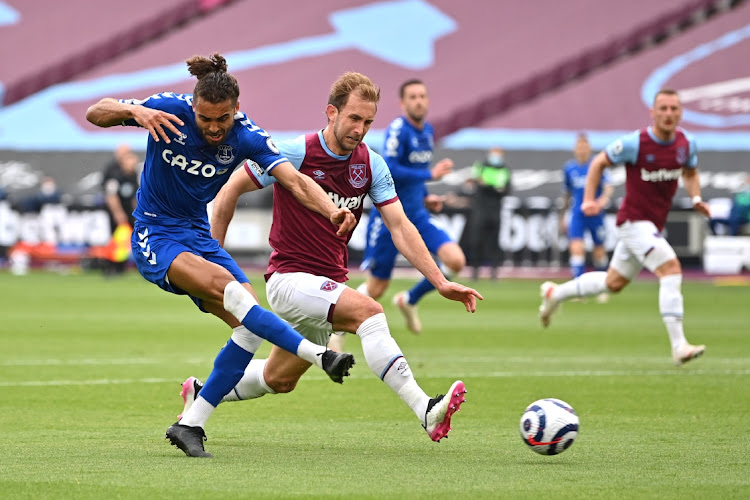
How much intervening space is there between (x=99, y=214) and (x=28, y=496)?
23.9 metres

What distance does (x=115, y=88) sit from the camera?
121ft

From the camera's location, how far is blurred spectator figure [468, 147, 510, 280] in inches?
1054

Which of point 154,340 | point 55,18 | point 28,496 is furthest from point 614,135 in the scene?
point 28,496

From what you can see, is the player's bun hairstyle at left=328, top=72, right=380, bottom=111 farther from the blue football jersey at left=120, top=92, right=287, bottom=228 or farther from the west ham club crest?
the west ham club crest

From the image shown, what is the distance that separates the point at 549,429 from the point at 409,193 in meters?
7.51

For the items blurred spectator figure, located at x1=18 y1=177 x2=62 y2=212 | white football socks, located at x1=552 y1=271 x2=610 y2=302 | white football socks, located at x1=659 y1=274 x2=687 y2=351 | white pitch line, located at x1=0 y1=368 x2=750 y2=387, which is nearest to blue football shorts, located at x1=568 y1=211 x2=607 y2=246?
white football socks, located at x1=552 y1=271 x2=610 y2=302

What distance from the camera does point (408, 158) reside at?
14.0m

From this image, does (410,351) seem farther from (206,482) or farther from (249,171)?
(206,482)

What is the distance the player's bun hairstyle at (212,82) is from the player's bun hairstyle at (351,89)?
2.18ft

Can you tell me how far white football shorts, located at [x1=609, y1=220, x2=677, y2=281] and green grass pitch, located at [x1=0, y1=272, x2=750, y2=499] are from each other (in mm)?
883

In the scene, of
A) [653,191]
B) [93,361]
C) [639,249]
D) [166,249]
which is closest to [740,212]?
[653,191]

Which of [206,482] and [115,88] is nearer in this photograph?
[206,482]

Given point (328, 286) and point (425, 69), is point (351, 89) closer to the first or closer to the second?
point (328, 286)

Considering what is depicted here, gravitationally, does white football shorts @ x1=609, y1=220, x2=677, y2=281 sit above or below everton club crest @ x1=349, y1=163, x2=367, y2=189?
below
